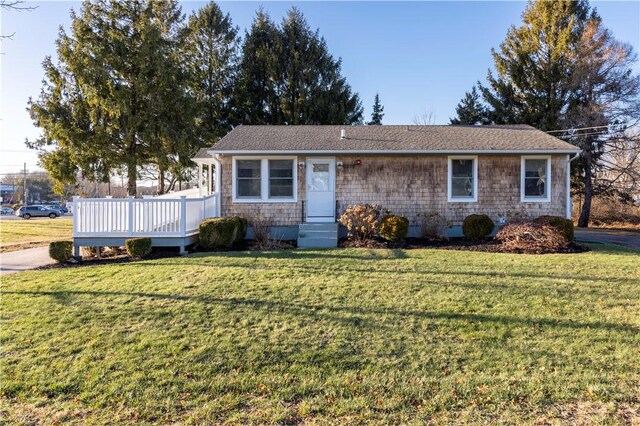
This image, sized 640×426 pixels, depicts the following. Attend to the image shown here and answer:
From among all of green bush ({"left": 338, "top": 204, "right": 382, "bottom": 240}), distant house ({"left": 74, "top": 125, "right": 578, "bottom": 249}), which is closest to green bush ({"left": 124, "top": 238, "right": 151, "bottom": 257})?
distant house ({"left": 74, "top": 125, "right": 578, "bottom": 249})

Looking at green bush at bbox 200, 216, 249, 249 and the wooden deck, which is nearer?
the wooden deck

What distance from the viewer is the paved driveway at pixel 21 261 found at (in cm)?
877

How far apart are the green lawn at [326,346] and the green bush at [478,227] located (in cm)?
383

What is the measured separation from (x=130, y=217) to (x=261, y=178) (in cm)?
402

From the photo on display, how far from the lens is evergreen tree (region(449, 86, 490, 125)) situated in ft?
75.5

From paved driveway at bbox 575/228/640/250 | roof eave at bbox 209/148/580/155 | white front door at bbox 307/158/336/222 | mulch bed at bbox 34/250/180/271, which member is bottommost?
mulch bed at bbox 34/250/180/271

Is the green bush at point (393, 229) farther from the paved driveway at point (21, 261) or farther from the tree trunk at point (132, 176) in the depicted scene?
the tree trunk at point (132, 176)

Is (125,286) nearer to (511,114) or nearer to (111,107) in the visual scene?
(111,107)

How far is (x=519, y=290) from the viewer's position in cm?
599

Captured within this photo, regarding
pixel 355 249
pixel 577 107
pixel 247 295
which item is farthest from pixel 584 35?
pixel 247 295

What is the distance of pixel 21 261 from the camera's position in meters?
9.93

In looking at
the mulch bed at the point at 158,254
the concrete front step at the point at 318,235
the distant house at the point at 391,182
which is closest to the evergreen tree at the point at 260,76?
the distant house at the point at 391,182

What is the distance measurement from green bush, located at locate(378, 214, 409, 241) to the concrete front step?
1382 millimetres

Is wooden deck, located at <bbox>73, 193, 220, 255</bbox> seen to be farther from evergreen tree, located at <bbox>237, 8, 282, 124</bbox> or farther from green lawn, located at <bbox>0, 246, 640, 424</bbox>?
evergreen tree, located at <bbox>237, 8, 282, 124</bbox>
